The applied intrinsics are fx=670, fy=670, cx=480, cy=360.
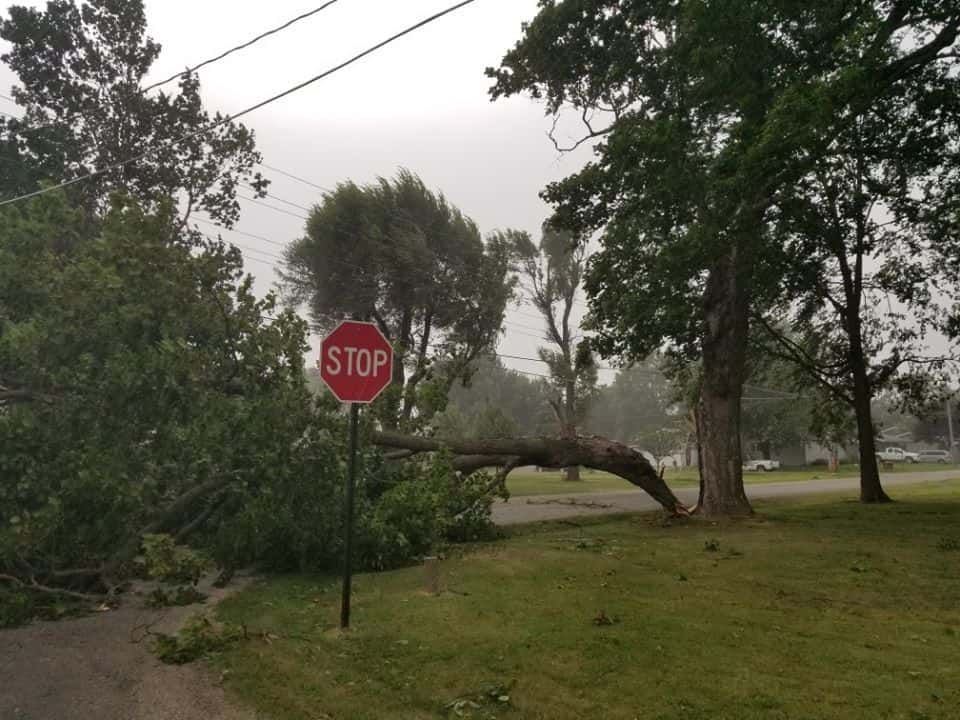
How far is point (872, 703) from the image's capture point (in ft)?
12.1

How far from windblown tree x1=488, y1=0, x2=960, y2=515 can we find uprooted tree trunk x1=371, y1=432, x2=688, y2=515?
1.26 meters

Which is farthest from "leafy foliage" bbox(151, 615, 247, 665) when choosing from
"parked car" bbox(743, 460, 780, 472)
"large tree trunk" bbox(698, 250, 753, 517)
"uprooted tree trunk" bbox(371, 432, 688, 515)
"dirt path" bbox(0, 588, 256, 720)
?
"parked car" bbox(743, 460, 780, 472)

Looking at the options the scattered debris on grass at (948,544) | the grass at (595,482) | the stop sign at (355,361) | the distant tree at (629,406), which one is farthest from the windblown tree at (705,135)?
the distant tree at (629,406)

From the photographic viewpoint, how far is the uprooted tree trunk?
1241cm

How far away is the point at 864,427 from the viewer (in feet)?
62.3

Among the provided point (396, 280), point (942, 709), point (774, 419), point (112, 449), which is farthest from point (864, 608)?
point (774, 419)

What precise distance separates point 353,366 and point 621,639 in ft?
10.2

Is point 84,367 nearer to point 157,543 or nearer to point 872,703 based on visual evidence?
point 157,543

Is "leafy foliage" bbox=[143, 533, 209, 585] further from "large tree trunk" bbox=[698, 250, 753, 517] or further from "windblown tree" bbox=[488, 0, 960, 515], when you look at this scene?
"large tree trunk" bbox=[698, 250, 753, 517]

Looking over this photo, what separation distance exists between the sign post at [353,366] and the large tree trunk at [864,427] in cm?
1695

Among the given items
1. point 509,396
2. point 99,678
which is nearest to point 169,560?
point 99,678

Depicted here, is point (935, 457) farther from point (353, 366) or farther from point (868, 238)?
point (353, 366)

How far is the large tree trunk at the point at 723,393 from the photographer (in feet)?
44.4

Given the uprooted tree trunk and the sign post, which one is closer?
the sign post
